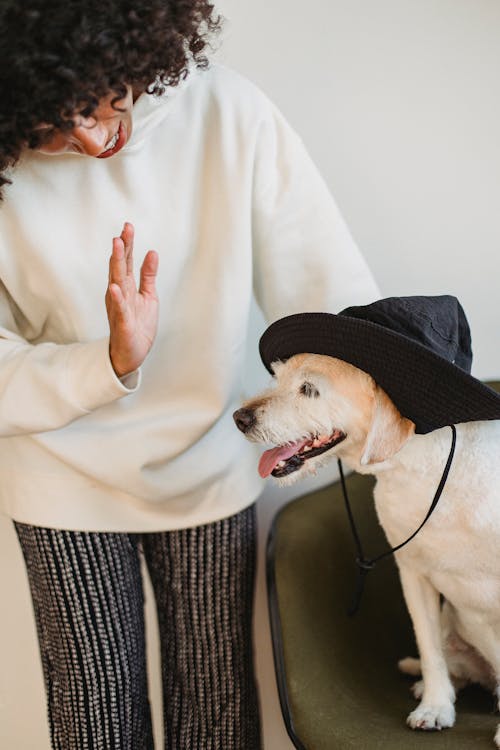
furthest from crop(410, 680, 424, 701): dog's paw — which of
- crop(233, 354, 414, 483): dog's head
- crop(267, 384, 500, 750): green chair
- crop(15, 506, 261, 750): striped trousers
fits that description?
crop(233, 354, 414, 483): dog's head

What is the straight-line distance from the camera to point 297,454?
120 cm

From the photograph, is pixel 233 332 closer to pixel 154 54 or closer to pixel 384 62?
pixel 154 54

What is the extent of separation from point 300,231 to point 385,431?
1.17ft

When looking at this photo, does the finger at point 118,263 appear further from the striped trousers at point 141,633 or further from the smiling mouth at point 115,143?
the striped trousers at point 141,633

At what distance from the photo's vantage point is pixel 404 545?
1.27m

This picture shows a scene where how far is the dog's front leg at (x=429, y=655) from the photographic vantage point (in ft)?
4.13

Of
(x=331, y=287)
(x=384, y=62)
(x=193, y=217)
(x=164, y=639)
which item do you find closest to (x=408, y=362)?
(x=331, y=287)

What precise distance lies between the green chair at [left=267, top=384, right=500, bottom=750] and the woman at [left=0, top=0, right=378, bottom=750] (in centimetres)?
9

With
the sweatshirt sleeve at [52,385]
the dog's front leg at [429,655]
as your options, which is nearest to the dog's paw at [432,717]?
the dog's front leg at [429,655]

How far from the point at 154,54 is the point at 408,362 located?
1.61ft

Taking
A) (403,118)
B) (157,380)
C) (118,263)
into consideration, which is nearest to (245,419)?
(157,380)

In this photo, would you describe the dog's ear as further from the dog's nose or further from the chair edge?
the chair edge

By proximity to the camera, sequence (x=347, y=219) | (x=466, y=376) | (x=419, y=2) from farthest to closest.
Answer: (x=347, y=219) → (x=419, y=2) → (x=466, y=376)

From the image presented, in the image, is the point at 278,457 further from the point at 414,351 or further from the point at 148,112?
the point at 148,112
